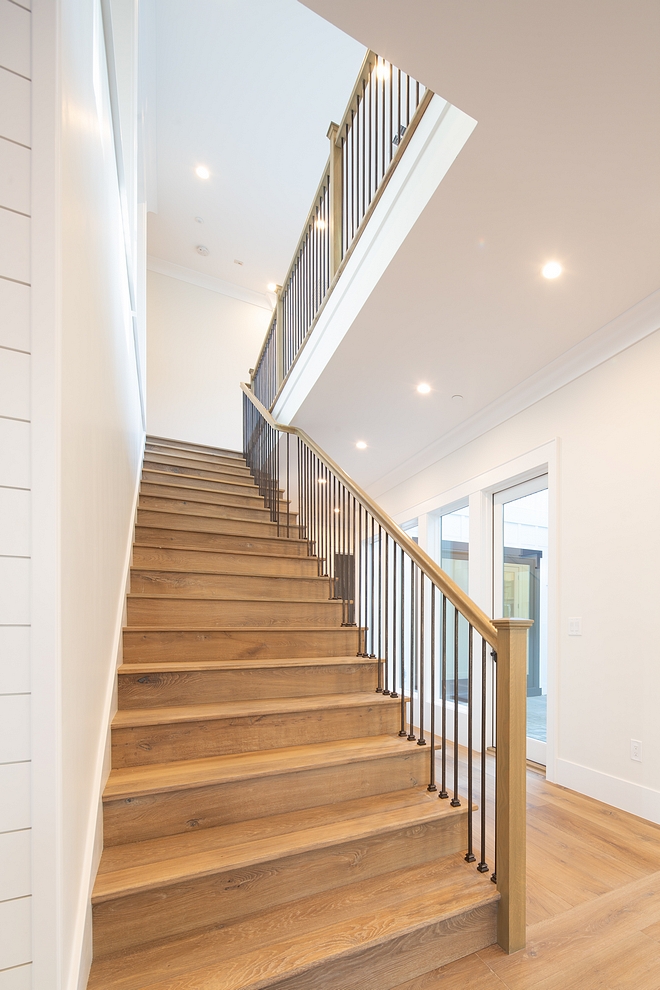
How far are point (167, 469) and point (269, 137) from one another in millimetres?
3337

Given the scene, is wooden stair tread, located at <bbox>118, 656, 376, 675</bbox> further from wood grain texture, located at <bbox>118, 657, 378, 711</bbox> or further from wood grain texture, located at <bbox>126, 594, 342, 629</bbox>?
wood grain texture, located at <bbox>126, 594, 342, 629</bbox>

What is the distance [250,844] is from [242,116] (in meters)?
5.59

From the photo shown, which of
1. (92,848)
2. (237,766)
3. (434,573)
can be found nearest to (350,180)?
(434,573)

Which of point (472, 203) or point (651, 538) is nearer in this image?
point (472, 203)

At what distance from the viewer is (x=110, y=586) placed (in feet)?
6.63

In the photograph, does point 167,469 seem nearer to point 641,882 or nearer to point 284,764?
point 284,764

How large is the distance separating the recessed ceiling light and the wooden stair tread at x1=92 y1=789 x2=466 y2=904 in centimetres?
242

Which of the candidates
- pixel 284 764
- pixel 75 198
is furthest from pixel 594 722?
pixel 75 198

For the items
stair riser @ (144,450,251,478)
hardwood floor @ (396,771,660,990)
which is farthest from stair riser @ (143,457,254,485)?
hardwood floor @ (396,771,660,990)

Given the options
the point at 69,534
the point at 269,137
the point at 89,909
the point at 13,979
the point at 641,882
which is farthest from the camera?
the point at 269,137

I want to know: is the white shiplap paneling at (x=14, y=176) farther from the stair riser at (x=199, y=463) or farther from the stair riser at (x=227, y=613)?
the stair riser at (x=199, y=463)

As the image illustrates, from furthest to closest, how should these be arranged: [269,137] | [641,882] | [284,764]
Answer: [269,137], [641,882], [284,764]

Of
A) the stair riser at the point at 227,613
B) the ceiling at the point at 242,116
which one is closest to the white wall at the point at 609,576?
the stair riser at the point at 227,613

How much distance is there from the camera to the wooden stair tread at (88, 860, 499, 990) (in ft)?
4.46
